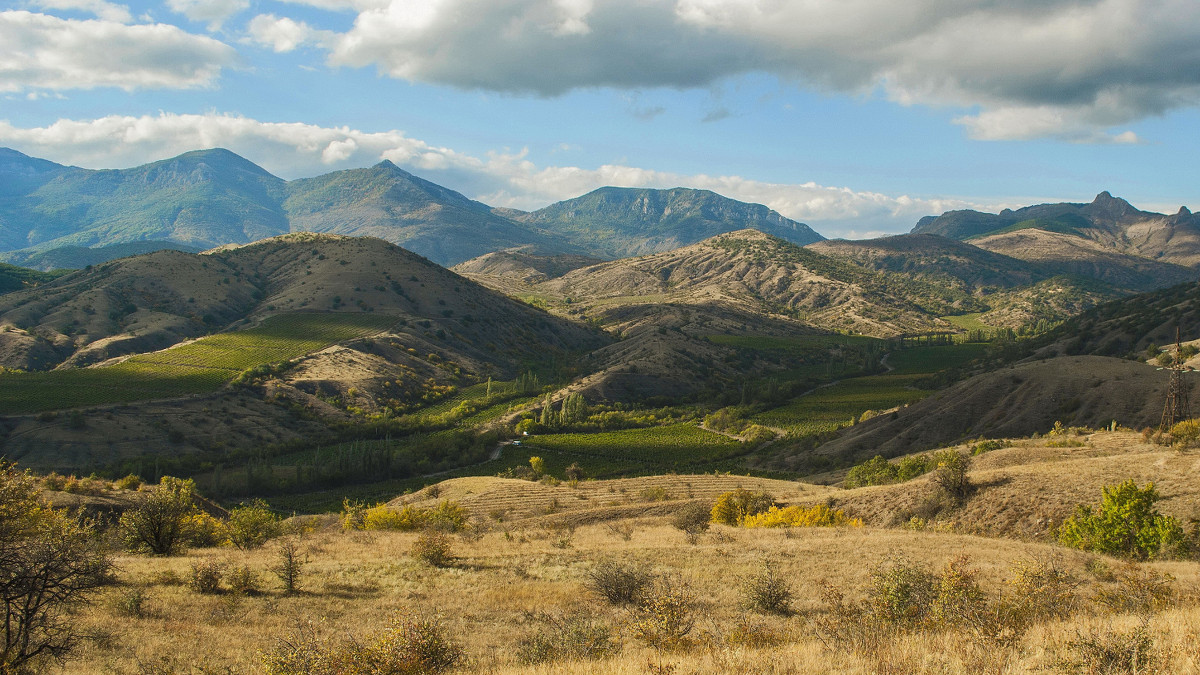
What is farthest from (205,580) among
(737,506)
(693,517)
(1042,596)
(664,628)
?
(737,506)

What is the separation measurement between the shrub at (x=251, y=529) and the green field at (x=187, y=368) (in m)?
79.7

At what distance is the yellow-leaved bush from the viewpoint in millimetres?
40041

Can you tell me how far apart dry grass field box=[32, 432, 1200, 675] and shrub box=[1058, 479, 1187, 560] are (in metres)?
1.86

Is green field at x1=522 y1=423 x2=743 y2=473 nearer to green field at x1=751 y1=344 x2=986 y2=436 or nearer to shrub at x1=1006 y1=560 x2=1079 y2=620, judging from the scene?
green field at x1=751 y1=344 x2=986 y2=436

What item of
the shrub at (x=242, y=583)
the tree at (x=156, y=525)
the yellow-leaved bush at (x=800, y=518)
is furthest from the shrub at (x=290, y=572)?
the yellow-leaved bush at (x=800, y=518)

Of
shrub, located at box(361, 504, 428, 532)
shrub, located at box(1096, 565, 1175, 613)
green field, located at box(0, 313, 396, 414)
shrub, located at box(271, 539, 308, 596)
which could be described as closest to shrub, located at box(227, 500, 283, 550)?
shrub, located at box(361, 504, 428, 532)

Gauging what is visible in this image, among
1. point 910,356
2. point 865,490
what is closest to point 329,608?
point 865,490

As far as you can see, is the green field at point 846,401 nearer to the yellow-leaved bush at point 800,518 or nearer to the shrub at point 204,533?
the yellow-leaved bush at point 800,518

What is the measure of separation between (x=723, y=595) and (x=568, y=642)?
27.6 ft

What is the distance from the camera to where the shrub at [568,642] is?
1430 centimetres

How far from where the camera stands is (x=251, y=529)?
3328 centimetres

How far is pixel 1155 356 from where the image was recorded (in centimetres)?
10012

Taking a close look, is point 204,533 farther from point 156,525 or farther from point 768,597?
point 768,597

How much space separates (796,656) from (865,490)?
121ft
